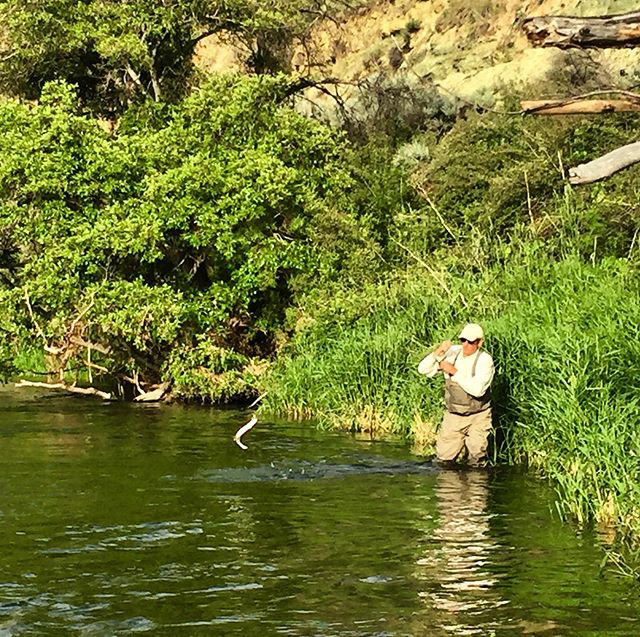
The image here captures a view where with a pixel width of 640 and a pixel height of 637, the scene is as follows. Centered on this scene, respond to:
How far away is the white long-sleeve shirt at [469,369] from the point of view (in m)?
14.1

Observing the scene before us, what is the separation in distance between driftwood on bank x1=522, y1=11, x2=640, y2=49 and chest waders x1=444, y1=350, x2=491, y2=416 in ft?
22.9

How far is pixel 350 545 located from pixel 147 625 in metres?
2.77

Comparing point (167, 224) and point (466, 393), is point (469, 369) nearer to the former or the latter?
A: point (466, 393)

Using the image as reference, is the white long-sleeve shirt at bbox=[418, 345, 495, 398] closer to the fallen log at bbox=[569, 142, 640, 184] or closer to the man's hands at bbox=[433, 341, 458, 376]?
the man's hands at bbox=[433, 341, 458, 376]

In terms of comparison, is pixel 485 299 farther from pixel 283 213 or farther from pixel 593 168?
pixel 593 168

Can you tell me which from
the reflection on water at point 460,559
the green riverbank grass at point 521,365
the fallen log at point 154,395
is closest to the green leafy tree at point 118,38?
the fallen log at point 154,395

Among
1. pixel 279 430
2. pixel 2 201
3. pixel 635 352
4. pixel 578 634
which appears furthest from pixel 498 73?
pixel 578 634

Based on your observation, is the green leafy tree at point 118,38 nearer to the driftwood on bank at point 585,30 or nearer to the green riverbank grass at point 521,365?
the green riverbank grass at point 521,365

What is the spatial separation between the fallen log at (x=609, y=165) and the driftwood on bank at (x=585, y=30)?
Result: 0.65 m

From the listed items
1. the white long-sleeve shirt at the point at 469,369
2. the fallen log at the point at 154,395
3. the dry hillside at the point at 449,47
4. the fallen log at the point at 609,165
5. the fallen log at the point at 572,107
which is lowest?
the fallen log at the point at 154,395

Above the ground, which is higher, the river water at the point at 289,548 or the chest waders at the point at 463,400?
the chest waders at the point at 463,400

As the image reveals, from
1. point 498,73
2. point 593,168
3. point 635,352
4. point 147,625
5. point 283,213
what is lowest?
point 147,625

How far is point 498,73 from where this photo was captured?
43.1 metres

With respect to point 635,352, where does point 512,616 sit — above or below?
below
